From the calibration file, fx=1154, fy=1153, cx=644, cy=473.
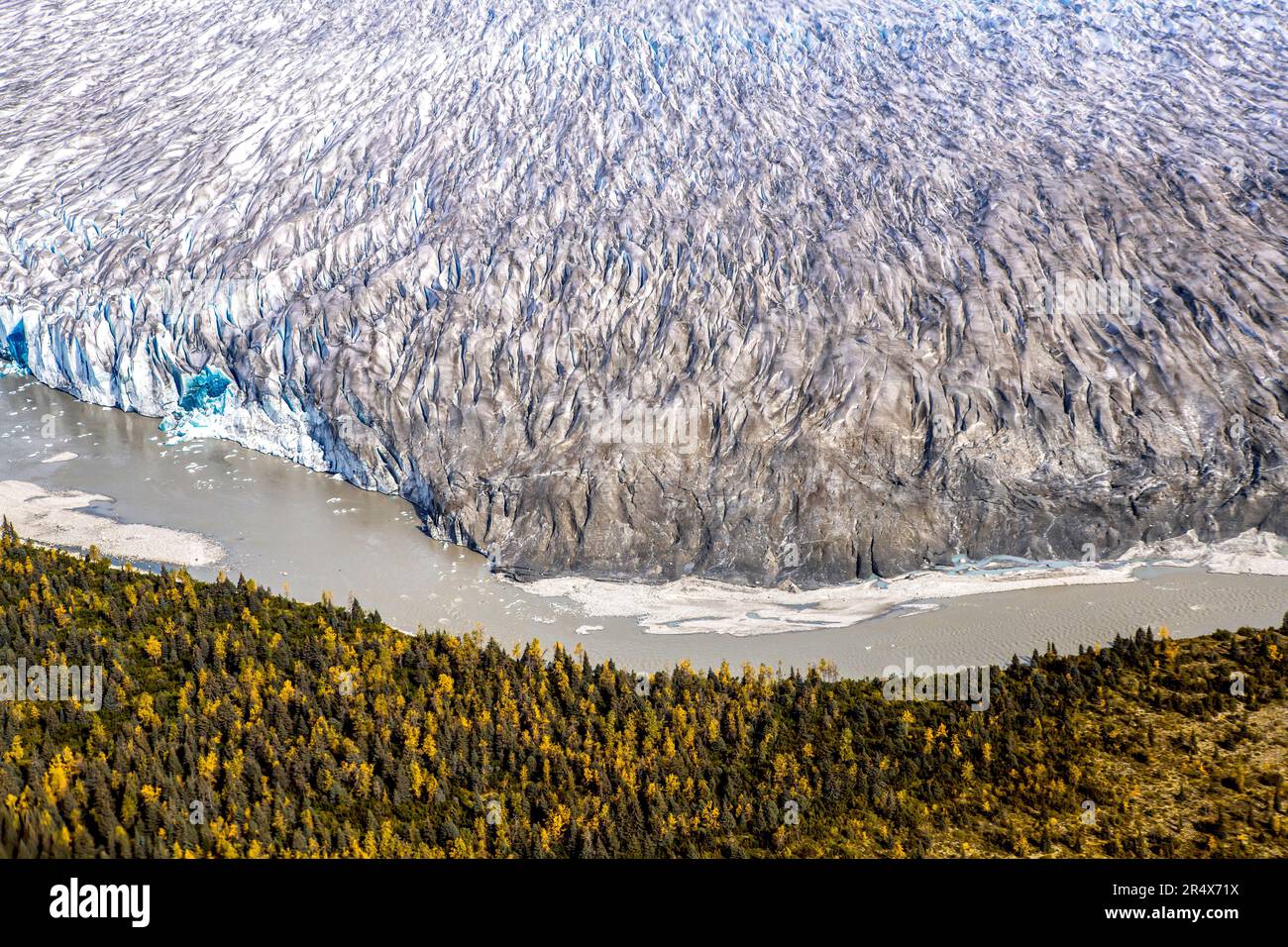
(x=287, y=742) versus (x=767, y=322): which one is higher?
(x=767, y=322)

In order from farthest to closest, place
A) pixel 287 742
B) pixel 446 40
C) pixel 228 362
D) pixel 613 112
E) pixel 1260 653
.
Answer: pixel 446 40 → pixel 613 112 → pixel 228 362 → pixel 1260 653 → pixel 287 742

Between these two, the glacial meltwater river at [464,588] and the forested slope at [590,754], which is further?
the glacial meltwater river at [464,588]

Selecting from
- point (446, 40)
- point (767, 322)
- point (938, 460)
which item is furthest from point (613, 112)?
point (938, 460)

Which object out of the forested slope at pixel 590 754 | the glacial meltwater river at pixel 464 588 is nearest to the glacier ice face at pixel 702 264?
the glacial meltwater river at pixel 464 588

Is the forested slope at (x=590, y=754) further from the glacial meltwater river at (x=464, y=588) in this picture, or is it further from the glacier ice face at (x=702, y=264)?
the glacier ice face at (x=702, y=264)

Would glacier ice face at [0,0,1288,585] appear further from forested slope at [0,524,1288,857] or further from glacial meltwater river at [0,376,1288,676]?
forested slope at [0,524,1288,857]

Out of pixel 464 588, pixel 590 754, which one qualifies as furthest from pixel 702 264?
pixel 590 754
